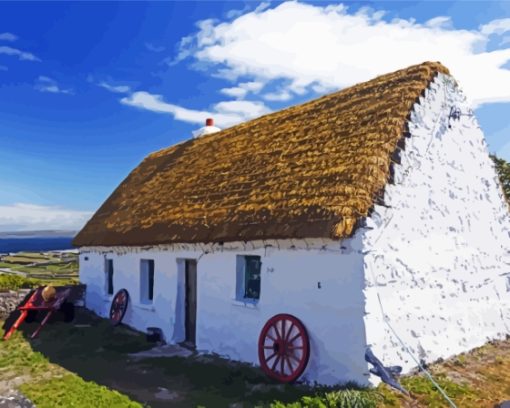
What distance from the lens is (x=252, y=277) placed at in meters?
9.62

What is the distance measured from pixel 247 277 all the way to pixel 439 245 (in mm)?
3886

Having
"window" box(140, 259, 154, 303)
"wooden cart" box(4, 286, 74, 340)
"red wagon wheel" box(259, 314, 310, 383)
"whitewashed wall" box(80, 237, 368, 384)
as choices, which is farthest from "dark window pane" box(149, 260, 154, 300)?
"red wagon wheel" box(259, 314, 310, 383)

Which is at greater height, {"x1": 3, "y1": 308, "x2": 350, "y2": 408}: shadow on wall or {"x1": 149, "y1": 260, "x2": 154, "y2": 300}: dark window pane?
{"x1": 149, "y1": 260, "x2": 154, "y2": 300}: dark window pane

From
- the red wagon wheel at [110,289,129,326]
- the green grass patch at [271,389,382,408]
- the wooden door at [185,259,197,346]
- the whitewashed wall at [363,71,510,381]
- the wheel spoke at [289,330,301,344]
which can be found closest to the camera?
the green grass patch at [271,389,382,408]

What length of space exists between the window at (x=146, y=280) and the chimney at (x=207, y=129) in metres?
5.89

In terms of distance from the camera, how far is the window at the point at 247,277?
31.3 feet

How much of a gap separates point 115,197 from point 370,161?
11.8 meters

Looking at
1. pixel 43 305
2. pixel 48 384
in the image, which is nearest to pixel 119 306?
pixel 43 305

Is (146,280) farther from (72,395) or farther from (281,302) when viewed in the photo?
Answer: (281,302)

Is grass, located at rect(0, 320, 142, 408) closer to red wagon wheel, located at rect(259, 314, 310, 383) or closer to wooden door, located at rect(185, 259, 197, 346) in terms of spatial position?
red wagon wheel, located at rect(259, 314, 310, 383)

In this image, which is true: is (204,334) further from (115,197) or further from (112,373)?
(115,197)

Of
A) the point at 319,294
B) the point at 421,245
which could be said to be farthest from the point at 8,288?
the point at 421,245

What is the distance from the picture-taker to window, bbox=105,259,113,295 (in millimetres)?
15414

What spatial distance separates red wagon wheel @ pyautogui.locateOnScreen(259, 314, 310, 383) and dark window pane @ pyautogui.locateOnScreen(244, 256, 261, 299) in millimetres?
1002
